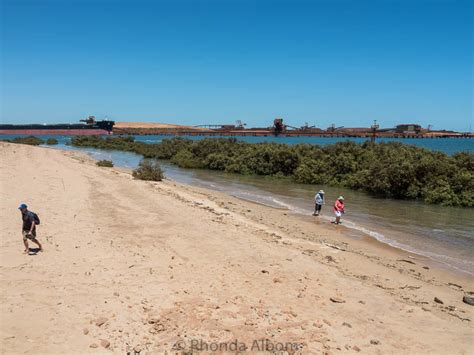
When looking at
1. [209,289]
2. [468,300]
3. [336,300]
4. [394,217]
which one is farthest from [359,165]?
[209,289]

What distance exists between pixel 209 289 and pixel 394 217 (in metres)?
14.4

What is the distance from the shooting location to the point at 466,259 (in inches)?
511

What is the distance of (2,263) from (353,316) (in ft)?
25.4

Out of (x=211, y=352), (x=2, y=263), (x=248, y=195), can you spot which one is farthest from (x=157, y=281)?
(x=248, y=195)

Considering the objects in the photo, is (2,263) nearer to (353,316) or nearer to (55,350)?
(55,350)

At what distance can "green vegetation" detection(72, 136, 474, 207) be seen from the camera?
25.4m

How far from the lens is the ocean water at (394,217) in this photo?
14188 mm

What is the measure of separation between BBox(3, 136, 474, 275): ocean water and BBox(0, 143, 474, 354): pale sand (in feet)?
5.61

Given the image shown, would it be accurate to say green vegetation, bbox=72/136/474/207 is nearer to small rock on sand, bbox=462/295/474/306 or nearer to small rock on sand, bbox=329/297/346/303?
small rock on sand, bbox=462/295/474/306

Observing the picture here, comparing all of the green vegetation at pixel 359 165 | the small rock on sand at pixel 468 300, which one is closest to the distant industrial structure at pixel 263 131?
the green vegetation at pixel 359 165

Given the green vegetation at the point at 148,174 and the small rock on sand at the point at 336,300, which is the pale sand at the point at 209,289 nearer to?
the small rock on sand at the point at 336,300

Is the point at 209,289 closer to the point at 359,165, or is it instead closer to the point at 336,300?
the point at 336,300

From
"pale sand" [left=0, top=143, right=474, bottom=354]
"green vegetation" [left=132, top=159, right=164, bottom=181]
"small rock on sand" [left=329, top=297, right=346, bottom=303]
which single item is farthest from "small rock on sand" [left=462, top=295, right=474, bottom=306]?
"green vegetation" [left=132, top=159, right=164, bottom=181]

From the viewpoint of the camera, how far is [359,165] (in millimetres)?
33469
